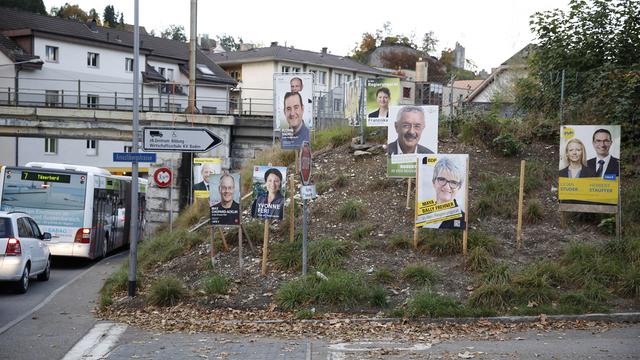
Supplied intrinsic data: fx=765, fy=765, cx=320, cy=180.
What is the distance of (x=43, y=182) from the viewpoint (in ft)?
73.9

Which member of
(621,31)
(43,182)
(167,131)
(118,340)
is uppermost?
(621,31)

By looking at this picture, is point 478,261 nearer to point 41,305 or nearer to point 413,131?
point 413,131

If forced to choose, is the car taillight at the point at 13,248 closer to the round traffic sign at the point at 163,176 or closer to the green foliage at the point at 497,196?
the green foliage at the point at 497,196

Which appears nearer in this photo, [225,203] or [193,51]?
[225,203]

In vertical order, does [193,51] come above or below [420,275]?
above

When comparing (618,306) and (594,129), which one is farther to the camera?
(594,129)

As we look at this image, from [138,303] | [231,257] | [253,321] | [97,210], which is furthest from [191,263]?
[97,210]

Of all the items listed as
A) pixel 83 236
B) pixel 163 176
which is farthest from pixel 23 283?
pixel 163 176

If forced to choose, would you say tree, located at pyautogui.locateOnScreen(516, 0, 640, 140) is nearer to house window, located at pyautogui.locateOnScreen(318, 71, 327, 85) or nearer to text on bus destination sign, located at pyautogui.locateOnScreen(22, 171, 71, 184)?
text on bus destination sign, located at pyautogui.locateOnScreen(22, 171, 71, 184)

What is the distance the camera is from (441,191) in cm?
1427

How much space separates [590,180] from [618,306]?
313 cm

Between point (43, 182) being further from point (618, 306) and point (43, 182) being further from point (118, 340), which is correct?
point (618, 306)

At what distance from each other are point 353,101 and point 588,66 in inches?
275

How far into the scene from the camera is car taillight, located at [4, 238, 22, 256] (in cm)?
1568
